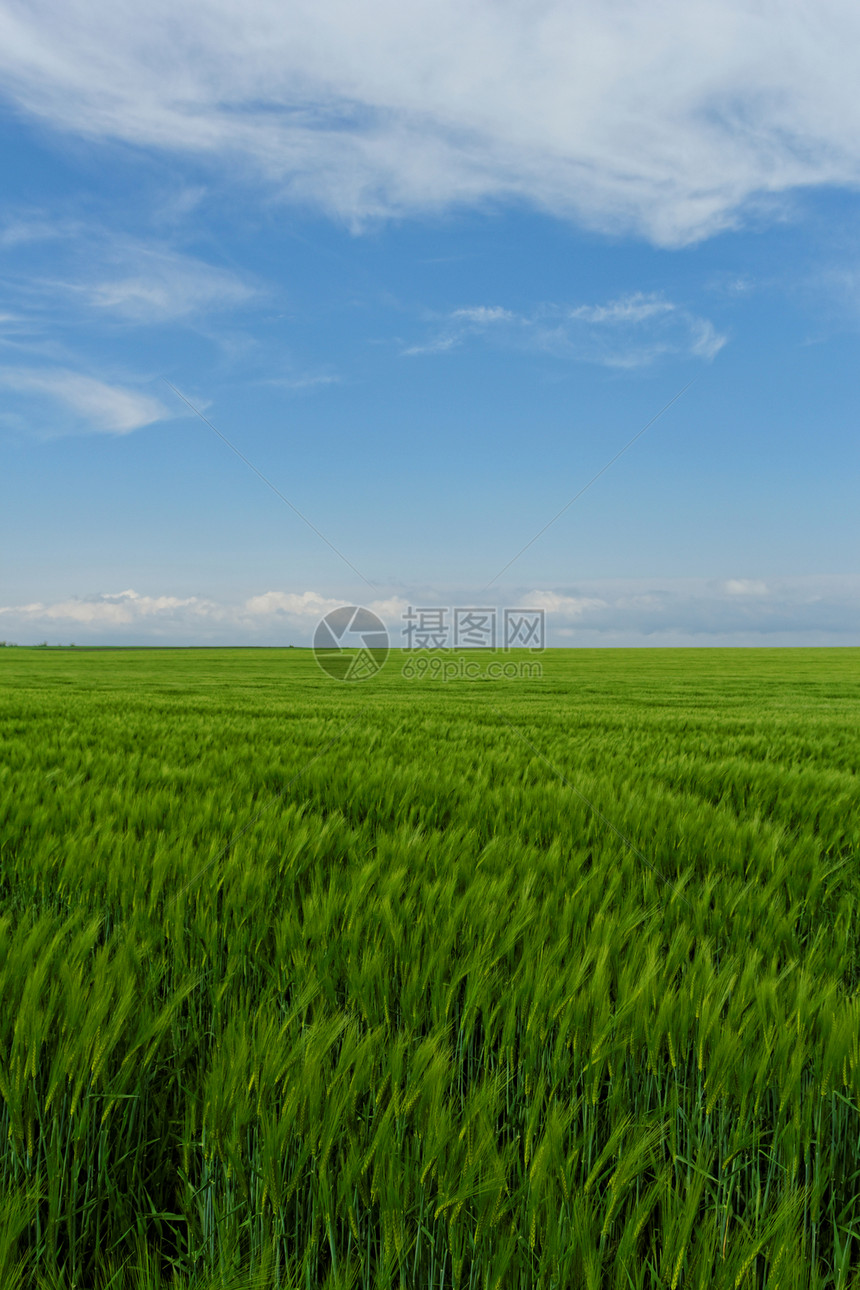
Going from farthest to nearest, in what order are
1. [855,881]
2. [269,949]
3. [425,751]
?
[425,751] < [855,881] < [269,949]

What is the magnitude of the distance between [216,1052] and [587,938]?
1095 millimetres

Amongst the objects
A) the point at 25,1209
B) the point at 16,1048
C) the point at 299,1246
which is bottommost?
the point at 299,1246

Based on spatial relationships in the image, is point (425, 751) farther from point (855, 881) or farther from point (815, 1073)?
point (815, 1073)

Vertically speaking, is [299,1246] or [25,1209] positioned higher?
[25,1209]

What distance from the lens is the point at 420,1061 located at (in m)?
1.26

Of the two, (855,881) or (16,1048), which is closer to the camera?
(16,1048)

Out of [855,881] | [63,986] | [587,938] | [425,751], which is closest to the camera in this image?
[63,986]

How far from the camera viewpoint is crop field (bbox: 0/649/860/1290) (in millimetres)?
1057

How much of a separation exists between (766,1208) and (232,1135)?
1023 millimetres

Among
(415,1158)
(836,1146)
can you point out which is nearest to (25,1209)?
(415,1158)

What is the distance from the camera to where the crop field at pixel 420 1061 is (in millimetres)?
1057

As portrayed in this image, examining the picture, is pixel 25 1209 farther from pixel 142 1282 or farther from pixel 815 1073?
pixel 815 1073

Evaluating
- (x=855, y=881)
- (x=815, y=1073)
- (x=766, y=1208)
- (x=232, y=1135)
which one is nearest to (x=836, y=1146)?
(x=815, y=1073)

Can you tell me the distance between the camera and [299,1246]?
1104mm
